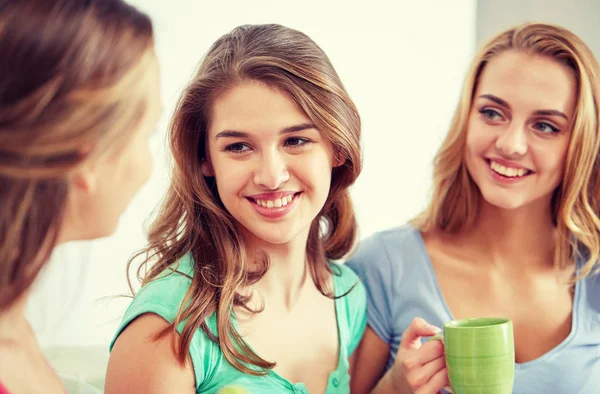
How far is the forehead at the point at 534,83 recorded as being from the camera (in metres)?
1.58

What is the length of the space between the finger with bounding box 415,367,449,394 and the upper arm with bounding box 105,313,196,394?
45cm

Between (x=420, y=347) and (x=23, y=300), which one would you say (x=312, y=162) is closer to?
(x=420, y=347)

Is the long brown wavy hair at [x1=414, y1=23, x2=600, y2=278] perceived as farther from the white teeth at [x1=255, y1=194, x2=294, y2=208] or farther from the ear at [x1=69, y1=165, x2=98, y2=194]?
the ear at [x1=69, y1=165, x2=98, y2=194]

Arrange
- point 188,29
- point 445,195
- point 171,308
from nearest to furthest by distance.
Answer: point 171,308 → point 445,195 → point 188,29

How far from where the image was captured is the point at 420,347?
1.40 m

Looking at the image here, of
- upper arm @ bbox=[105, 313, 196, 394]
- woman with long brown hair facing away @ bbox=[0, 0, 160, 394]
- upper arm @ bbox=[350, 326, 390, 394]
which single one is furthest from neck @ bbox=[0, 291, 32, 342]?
upper arm @ bbox=[350, 326, 390, 394]

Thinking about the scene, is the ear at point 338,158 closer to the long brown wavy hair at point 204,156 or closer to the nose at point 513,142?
the long brown wavy hair at point 204,156

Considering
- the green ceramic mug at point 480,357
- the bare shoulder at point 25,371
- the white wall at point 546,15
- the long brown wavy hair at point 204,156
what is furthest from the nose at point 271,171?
the white wall at point 546,15

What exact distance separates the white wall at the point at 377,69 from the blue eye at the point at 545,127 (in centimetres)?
39

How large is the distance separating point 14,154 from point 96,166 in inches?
3.5

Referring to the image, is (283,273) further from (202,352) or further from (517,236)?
(517,236)

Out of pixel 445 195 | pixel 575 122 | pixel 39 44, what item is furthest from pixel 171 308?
pixel 575 122

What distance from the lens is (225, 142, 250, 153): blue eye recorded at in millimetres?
1267

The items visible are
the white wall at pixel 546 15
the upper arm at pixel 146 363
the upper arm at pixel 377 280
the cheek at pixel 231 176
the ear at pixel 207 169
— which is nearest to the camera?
the upper arm at pixel 146 363
